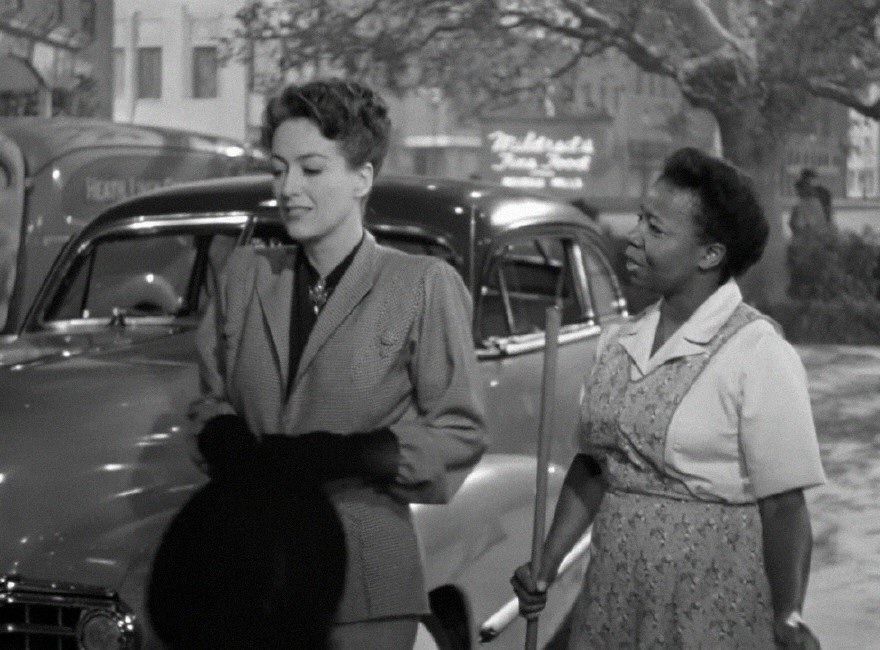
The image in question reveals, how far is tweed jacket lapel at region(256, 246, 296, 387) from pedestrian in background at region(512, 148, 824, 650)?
2.02 ft

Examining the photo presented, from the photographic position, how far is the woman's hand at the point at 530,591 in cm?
287

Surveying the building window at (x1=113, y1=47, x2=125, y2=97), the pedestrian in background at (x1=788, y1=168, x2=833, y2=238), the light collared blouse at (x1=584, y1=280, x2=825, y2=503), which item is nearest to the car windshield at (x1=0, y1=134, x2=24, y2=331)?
the light collared blouse at (x1=584, y1=280, x2=825, y2=503)

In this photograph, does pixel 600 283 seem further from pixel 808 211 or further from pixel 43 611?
pixel 808 211

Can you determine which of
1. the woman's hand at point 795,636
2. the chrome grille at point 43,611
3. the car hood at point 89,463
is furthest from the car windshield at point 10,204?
the woman's hand at point 795,636

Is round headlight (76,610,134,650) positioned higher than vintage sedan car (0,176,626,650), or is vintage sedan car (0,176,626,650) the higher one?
vintage sedan car (0,176,626,650)

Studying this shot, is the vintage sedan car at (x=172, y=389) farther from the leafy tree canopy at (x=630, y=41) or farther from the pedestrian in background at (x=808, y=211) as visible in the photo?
the pedestrian in background at (x=808, y=211)

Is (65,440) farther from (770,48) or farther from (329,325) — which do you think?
(770,48)

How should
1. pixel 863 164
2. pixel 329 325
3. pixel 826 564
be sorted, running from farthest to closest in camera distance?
pixel 863 164 → pixel 826 564 → pixel 329 325

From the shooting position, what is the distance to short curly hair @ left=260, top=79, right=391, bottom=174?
266cm

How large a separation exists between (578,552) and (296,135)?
2.61 metres

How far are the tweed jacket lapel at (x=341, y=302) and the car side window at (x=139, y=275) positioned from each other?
7.63 feet

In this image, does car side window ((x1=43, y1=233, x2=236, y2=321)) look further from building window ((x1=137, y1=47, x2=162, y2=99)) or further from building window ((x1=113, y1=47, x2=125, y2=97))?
building window ((x1=113, y1=47, x2=125, y2=97))

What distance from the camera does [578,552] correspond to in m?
4.95

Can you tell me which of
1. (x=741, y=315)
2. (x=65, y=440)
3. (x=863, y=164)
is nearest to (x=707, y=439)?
(x=741, y=315)
